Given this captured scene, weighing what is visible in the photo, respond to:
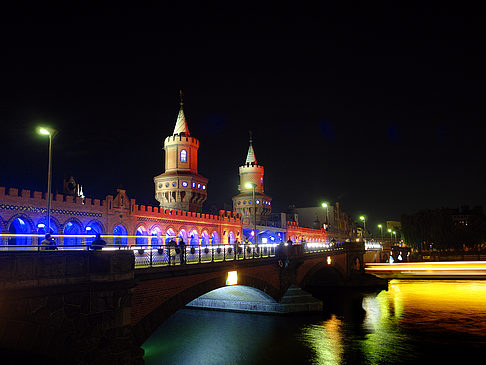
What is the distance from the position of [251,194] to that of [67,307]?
6948 centimetres

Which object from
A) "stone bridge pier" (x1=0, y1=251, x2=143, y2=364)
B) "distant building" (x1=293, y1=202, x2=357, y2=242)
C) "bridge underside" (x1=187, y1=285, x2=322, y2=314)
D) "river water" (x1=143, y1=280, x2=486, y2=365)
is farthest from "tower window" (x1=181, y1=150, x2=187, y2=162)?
"distant building" (x1=293, y1=202, x2=357, y2=242)

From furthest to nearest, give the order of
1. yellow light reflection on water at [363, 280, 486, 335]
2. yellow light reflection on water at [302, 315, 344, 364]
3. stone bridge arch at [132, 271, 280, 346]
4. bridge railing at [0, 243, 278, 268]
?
yellow light reflection on water at [363, 280, 486, 335] → yellow light reflection on water at [302, 315, 344, 364] → bridge railing at [0, 243, 278, 268] → stone bridge arch at [132, 271, 280, 346]

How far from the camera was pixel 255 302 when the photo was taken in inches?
1419

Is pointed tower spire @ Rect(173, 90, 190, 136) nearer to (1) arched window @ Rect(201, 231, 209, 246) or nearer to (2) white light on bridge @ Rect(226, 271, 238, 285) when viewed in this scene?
(1) arched window @ Rect(201, 231, 209, 246)

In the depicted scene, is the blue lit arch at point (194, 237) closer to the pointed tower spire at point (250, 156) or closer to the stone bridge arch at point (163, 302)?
the stone bridge arch at point (163, 302)

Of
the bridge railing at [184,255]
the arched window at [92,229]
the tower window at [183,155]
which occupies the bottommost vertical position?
the bridge railing at [184,255]

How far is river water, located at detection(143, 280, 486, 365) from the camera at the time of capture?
24.2 metres

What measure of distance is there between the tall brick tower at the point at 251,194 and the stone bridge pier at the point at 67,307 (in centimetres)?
6619

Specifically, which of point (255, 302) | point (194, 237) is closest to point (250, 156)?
point (194, 237)

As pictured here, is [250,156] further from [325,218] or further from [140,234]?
[140,234]

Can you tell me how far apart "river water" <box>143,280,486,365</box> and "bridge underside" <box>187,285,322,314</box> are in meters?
0.74

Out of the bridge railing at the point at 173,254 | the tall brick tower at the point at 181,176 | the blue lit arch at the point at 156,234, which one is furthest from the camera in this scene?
the tall brick tower at the point at 181,176

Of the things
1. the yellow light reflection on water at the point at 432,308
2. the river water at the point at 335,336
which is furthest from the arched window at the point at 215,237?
the river water at the point at 335,336

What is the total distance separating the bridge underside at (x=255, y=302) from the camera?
116 ft
